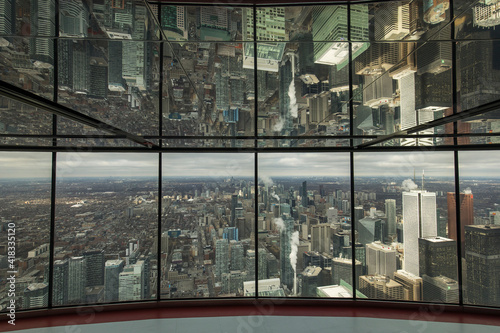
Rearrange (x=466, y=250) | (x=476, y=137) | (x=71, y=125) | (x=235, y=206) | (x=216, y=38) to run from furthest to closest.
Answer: (x=235, y=206) < (x=466, y=250) < (x=476, y=137) < (x=71, y=125) < (x=216, y=38)

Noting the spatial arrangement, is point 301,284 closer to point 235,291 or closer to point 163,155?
point 235,291

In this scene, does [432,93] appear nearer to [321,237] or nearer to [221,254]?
[321,237]

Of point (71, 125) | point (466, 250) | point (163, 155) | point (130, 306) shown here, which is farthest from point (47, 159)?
point (466, 250)

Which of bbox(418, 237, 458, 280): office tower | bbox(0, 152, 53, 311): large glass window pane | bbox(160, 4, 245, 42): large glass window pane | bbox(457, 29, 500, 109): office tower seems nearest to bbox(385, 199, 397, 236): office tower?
bbox(418, 237, 458, 280): office tower

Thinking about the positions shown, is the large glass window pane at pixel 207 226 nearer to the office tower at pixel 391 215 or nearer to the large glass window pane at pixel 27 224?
the large glass window pane at pixel 27 224

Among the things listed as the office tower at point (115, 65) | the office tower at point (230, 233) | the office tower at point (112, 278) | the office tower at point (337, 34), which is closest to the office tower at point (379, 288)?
the office tower at point (230, 233)

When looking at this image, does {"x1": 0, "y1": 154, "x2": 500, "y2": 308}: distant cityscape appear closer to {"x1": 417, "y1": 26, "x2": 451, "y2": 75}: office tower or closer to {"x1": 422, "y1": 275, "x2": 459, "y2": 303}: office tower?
{"x1": 422, "y1": 275, "x2": 459, "y2": 303}: office tower
